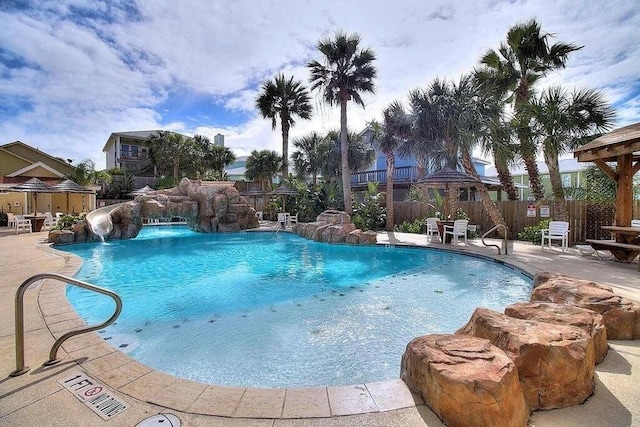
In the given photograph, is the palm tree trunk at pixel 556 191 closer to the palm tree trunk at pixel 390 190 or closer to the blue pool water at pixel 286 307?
the blue pool water at pixel 286 307

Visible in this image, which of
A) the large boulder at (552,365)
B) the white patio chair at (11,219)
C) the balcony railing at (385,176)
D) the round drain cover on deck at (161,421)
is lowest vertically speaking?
the round drain cover on deck at (161,421)

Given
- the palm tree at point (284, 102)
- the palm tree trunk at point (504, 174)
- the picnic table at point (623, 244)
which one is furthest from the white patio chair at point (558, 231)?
the palm tree at point (284, 102)

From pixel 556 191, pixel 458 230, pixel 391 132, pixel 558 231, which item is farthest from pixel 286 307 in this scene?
pixel 391 132

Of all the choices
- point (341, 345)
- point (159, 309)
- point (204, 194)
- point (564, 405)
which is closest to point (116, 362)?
point (341, 345)

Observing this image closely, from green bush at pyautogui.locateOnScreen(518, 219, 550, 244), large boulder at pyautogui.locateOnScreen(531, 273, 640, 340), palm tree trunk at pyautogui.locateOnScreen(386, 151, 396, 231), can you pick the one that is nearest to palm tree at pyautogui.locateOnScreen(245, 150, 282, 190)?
palm tree trunk at pyautogui.locateOnScreen(386, 151, 396, 231)

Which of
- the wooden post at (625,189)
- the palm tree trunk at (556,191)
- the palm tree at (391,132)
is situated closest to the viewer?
the wooden post at (625,189)

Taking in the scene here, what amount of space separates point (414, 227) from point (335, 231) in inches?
177

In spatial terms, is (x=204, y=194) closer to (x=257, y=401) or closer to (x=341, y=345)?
(x=341, y=345)

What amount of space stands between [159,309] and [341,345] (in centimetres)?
357

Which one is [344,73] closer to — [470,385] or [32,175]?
[470,385]

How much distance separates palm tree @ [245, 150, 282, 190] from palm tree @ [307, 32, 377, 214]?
10025 millimetres

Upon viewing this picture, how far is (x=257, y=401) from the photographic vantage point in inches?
92.7

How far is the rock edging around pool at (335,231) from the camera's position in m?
12.7

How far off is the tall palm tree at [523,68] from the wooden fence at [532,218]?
99 cm
